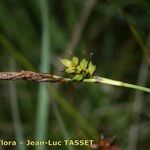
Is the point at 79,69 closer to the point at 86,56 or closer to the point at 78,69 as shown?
the point at 78,69

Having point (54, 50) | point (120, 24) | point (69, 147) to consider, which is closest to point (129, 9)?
point (120, 24)

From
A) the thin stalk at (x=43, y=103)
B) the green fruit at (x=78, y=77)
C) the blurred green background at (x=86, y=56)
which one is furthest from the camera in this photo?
the blurred green background at (x=86, y=56)

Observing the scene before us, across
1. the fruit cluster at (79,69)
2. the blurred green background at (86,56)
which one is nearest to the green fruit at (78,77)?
the fruit cluster at (79,69)

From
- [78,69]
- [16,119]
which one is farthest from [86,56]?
[78,69]

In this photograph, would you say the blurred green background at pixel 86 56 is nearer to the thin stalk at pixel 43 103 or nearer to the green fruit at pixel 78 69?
the thin stalk at pixel 43 103

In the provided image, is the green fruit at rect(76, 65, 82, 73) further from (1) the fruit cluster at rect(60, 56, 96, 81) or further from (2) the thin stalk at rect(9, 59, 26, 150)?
(2) the thin stalk at rect(9, 59, 26, 150)

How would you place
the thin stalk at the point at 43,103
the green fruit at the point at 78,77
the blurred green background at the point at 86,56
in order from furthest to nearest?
the blurred green background at the point at 86,56, the thin stalk at the point at 43,103, the green fruit at the point at 78,77

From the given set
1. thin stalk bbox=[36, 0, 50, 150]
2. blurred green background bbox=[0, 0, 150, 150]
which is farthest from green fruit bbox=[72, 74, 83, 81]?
blurred green background bbox=[0, 0, 150, 150]

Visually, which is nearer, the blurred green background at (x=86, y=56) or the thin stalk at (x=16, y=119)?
the thin stalk at (x=16, y=119)

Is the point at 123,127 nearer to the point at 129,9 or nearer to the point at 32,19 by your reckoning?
the point at 129,9
